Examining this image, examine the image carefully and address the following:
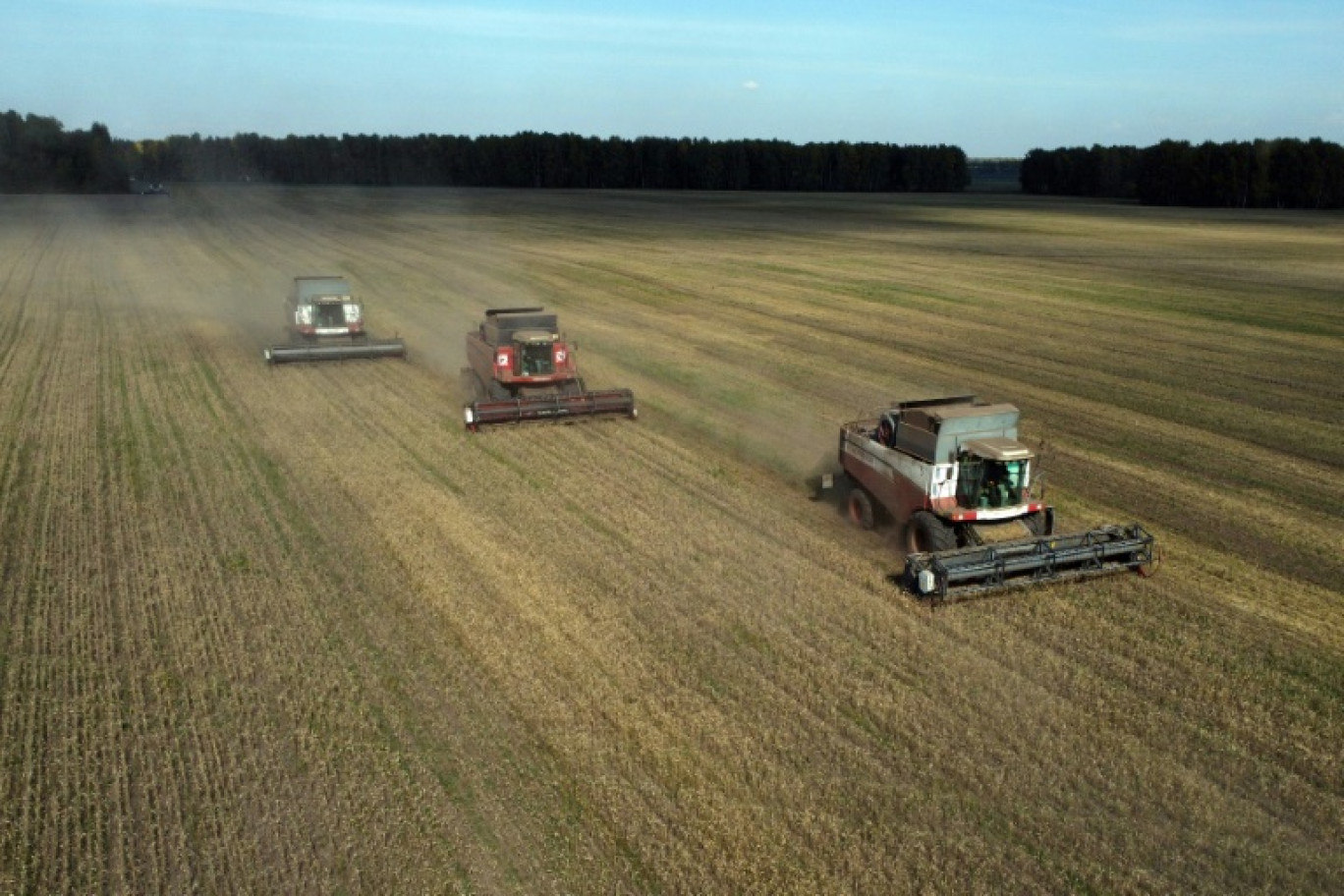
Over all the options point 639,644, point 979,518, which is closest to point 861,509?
point 979,518

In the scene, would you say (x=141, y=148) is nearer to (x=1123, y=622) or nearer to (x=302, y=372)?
(x=302, y=372)

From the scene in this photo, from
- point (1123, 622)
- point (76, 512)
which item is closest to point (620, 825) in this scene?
point (1123, 622)

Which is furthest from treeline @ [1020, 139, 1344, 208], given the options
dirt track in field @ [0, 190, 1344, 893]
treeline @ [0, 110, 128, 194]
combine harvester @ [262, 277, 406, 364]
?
treeline @ [0, 110, 128, 194]

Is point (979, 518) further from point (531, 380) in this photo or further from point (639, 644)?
point (531, 380)

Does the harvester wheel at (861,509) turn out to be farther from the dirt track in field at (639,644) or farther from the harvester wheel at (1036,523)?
the harvester wheel at (1036,523)

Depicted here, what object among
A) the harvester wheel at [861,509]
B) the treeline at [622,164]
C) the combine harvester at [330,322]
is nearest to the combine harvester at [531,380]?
the combine harvester at [330,322]

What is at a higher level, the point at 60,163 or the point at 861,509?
the point at 60,163
